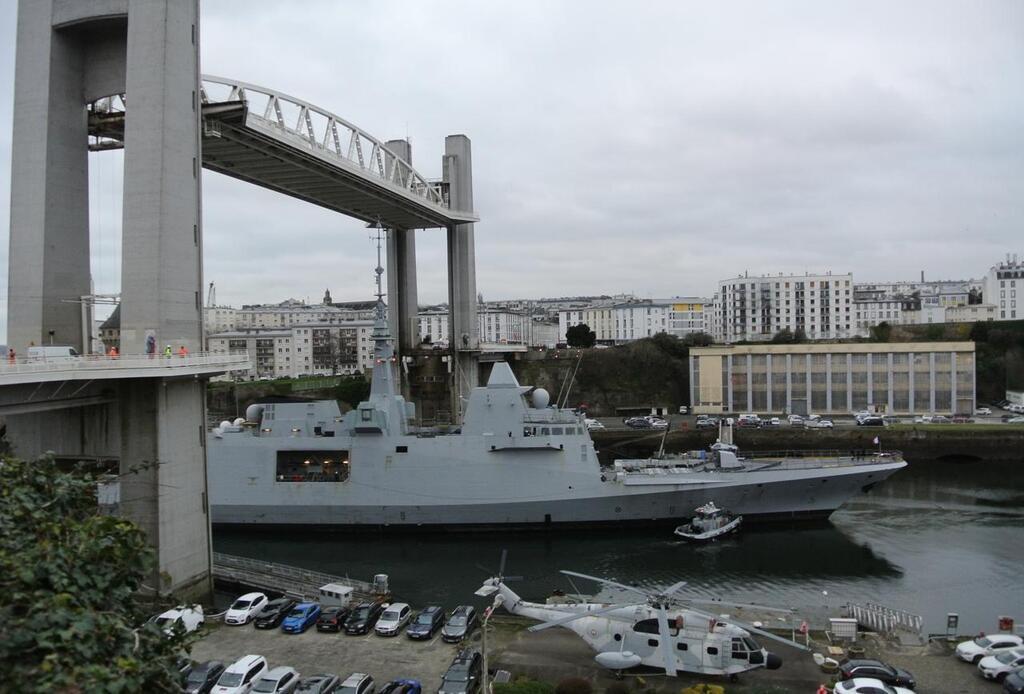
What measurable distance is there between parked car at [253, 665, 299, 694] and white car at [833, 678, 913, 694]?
24.6 ft

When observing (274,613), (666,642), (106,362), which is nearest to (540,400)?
(274,613)

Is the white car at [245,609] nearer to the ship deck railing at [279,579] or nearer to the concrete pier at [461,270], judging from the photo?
the ship deck railing at [279,579]

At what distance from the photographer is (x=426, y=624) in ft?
41.6

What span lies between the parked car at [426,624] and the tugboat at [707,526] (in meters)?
9.31

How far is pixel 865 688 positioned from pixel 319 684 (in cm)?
738

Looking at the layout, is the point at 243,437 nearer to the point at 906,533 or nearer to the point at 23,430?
the point at 23,430

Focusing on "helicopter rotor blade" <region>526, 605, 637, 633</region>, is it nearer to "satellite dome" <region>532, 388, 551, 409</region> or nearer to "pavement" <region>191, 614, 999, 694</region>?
"pavement" <region>191, 614, 999, 694</region>

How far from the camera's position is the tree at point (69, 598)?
13.3 feet

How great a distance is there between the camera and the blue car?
12.8m

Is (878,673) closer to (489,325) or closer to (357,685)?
(357,685)

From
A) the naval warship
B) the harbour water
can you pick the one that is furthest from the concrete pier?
the harbour water

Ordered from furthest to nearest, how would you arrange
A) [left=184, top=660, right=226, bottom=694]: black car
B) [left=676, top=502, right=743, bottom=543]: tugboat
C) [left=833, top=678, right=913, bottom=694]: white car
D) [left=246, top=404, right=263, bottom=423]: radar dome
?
[left=246, top=404, right=263, bottom=423]: radar dome, [left=676, top=502, right=743, bottom=543]: tugboat, [left=184, top=660, right=226, bottom=694]: black car, [left=833, top=678, right=913, bottom=694]: white car

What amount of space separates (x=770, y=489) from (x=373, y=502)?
11.7 meters

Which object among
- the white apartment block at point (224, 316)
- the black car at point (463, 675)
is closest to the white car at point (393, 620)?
the black car at point (463, 675)
